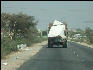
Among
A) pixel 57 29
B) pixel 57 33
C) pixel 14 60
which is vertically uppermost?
pixel 57 29

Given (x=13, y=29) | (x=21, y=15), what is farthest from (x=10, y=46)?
(x=21, y=15)

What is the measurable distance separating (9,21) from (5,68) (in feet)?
105

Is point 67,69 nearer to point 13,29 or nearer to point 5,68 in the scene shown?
point 5,68

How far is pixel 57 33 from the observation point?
171 ft

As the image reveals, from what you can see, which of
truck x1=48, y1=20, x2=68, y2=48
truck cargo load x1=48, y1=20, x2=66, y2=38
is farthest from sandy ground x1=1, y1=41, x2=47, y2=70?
truck cargo load x1=48, y1=20, x2=66, y2=38

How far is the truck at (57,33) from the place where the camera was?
51625 mm

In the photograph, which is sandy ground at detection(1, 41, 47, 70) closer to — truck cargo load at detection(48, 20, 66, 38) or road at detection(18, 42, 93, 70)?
road at detection(18, 42, 93, 70)

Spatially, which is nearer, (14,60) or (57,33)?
(14,60)

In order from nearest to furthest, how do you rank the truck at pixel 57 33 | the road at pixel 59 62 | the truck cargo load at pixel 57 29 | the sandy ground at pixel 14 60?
the road at pixel 59 62 → the sandy ground at pixel 14 60 → the truck at pixel 57 33 → the truck cargo load at pixel 57 29

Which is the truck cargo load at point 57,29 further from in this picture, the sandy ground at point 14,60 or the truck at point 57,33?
the sandy ground at point 14,60

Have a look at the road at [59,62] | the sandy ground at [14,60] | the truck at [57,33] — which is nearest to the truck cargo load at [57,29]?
the truck at [57,33]

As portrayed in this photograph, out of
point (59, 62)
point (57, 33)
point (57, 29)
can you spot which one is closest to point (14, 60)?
point (59, 62)

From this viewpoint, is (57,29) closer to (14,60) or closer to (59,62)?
(14,60)

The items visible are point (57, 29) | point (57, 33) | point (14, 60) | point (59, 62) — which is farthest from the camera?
point (57, 29)
